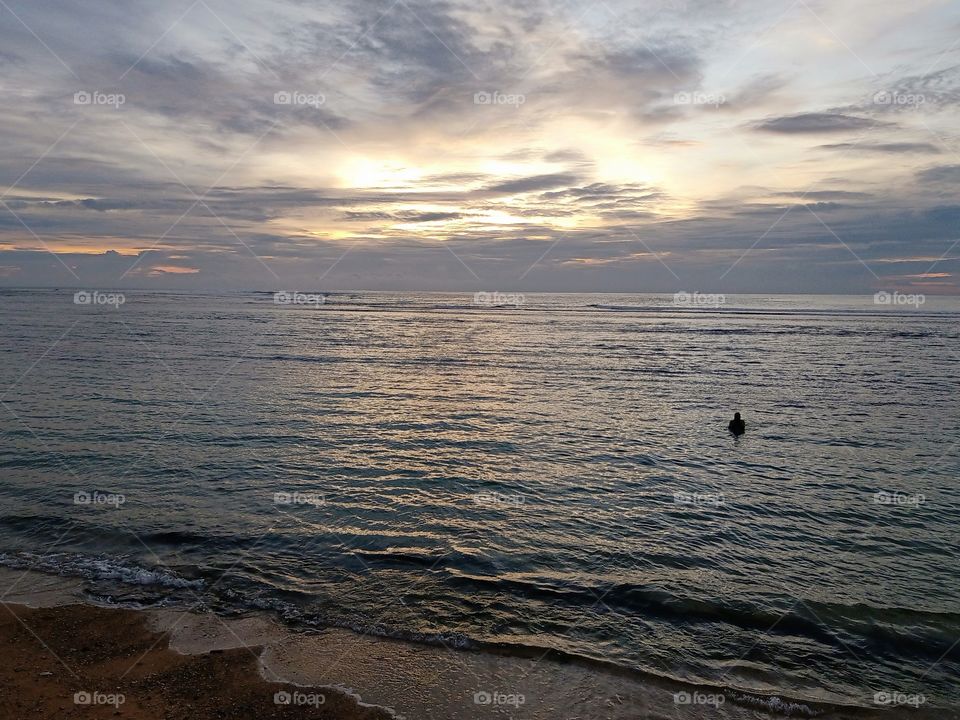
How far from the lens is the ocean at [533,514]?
34.1 feet

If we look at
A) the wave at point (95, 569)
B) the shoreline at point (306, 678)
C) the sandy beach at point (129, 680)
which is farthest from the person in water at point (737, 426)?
the wave at point (95, 569)

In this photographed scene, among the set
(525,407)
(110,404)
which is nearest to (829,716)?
(525,407)

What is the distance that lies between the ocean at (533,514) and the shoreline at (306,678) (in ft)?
1.17

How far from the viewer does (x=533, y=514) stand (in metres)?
15.5

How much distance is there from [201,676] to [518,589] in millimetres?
5926

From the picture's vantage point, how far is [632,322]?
3757 inches

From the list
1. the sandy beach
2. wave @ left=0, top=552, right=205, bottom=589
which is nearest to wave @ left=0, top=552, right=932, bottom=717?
wave @ left=0, top=552, right=205, bottom=589

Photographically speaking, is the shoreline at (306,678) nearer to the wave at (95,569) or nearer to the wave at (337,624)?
the wave at (337,624)

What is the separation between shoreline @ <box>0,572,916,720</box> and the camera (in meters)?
8.10

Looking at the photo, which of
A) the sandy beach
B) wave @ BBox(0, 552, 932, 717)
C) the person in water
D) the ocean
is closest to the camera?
the sandy beach

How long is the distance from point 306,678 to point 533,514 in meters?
8.00

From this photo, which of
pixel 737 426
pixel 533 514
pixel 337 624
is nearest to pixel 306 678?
pixel 337 624

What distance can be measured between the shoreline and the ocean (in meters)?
0.36

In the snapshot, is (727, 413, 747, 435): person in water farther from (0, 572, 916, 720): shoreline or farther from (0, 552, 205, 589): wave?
(0, 552, 205, 589): wave
